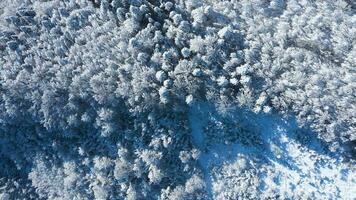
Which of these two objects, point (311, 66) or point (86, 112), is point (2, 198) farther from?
point (311, 66)

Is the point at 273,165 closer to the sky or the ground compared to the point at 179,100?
closer to the ground

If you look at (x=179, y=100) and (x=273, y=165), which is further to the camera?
(x=179, y=100)

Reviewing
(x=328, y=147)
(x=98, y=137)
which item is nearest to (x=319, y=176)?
(x=328, y=147)

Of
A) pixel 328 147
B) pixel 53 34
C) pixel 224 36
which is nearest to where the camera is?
pixel 328 147

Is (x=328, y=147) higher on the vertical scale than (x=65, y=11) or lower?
lower
